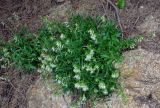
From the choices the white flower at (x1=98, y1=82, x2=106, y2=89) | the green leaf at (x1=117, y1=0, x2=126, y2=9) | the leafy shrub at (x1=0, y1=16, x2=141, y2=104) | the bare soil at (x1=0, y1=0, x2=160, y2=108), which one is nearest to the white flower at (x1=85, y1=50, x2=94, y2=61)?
the leafy shrub at (x1=0, y1=16, x2=141, y2=104)

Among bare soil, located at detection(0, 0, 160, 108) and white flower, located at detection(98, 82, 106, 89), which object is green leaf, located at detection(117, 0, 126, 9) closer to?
bare soil, located at detection(0, 0, 160, 108)

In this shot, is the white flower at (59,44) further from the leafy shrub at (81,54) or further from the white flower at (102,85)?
the white flower at (102,85)

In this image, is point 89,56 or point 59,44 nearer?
point 89,56


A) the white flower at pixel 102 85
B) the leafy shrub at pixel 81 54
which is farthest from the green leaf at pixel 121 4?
the white flower at pixel 102 85

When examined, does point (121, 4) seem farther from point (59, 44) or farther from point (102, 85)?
point (102, 85)

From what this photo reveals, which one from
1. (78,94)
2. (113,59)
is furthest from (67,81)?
(113,59)

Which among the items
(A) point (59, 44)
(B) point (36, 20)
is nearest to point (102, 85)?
(A) point (59, 44)
